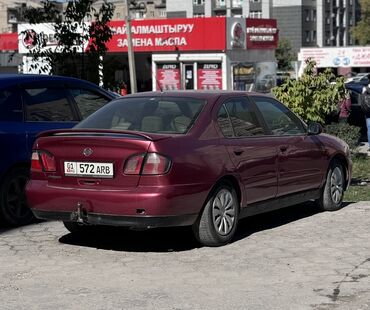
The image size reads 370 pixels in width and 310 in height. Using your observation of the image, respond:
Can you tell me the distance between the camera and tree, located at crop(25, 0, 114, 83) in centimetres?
1355

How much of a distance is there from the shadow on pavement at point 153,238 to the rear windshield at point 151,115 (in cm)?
116

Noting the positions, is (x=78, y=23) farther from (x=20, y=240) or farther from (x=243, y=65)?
(x=243, y=65)

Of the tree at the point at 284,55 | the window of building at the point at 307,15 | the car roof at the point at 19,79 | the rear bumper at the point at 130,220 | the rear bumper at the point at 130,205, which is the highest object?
the window of building at the point at 307,15

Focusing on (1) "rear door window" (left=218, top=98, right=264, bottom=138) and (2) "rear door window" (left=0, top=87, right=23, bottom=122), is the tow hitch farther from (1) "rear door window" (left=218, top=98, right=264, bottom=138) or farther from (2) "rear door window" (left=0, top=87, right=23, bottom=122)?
(2) "rear door window" (left=0, top=87, right=23, bottom=122)

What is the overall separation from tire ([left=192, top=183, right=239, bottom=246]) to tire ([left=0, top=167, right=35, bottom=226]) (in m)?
2.38

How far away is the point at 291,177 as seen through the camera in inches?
327

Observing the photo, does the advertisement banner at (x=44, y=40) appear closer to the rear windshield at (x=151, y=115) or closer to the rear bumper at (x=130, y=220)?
the rear windshield at (x=151, y=115)

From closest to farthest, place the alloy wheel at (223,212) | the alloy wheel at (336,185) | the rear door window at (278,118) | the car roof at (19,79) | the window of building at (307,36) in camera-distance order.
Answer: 1. the alloy wheel at (223,212)
2. the rear door window at (278,118)
3. the car roof at (19,79)
4. the alloy wheel at (336,185)
5. the window of building at (307,36)

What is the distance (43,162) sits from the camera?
725 centimetres

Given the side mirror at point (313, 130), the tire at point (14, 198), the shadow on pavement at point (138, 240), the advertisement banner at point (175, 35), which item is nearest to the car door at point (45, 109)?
the tire at point (14, 198)

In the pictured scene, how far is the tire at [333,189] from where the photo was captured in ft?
30.2

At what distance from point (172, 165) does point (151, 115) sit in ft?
2.97

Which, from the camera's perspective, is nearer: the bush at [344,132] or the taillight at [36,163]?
the taillight at [36,163]

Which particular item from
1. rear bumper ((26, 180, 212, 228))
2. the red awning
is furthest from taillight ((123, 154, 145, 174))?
the red awning
